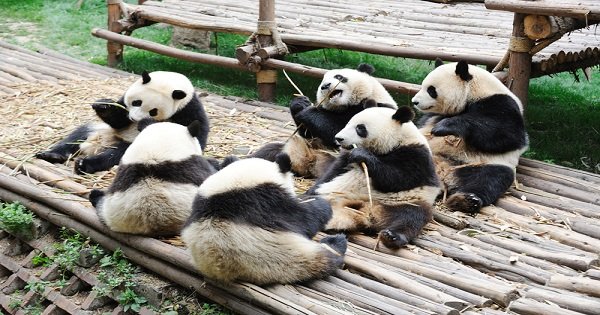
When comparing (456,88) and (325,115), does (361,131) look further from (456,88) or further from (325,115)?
(456,88)

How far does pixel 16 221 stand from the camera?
5.05 metres

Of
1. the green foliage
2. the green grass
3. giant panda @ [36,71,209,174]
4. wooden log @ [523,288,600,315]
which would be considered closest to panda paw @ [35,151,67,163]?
giant panda @ [36,71,209,174]

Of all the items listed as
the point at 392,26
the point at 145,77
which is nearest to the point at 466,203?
the point at 145,77

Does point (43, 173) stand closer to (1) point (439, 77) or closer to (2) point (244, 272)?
(2) point (244, 272)

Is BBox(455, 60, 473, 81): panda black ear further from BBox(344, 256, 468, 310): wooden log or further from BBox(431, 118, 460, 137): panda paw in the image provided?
BBox(344, 256, 468, 310): wooden log

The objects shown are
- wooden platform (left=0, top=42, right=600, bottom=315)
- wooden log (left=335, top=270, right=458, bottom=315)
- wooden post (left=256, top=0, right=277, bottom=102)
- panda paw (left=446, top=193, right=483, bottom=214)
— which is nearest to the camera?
wooden log (left=335, top=270, right=458, bottom=315)

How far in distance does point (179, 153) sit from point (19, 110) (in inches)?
133

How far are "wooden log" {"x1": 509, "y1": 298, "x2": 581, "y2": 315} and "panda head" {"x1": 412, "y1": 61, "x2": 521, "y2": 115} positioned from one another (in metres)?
2.02

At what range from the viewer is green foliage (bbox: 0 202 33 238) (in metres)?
5.05

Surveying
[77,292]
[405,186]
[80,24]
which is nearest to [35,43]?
[80,24]

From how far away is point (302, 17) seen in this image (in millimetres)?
9289

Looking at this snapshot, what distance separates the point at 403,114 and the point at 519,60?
6.44 feet

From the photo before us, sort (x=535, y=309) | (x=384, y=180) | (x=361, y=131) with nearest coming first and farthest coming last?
(x=535, y=309)
(x=384, y=180)
(x=361, y=131)

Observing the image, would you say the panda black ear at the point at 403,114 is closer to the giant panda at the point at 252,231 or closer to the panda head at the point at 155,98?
the giant panda at the point at 252,231
